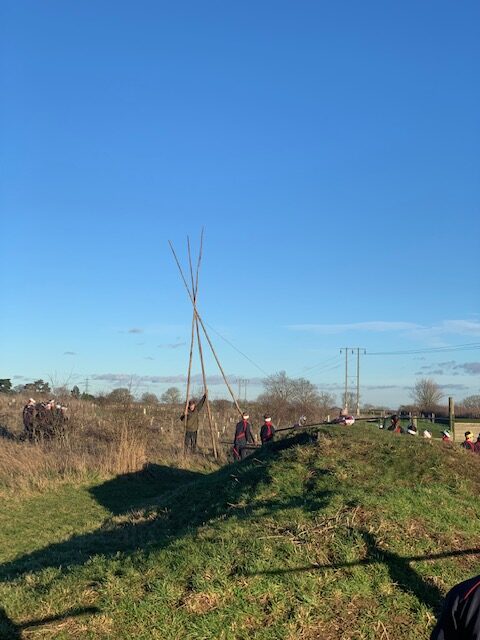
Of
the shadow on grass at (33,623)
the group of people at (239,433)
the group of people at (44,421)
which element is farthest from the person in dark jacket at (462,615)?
the group of people at (44,421)

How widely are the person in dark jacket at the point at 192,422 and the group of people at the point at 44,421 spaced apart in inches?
136

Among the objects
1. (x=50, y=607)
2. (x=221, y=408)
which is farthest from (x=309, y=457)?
(x=221, y=408)

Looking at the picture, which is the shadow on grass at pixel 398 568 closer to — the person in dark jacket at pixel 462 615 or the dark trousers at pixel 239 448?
the person in dark jacket at pixel 462 615

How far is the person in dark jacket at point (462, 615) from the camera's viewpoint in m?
2.45

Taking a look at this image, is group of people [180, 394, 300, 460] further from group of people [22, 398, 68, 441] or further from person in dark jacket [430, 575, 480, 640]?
person in dark jacket [430, 575, 480, 640]

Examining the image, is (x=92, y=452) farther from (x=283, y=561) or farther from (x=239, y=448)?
(x=283, y=561)

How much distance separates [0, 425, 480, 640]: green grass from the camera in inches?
179

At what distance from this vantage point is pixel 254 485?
8.06 m

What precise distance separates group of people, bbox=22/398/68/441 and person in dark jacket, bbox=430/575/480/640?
618 inches

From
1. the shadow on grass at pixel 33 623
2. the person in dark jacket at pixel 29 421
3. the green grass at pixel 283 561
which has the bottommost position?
the shadow on grass at pixel 33 623

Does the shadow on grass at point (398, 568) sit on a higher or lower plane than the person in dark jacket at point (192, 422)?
lower

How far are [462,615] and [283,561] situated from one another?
114 inches

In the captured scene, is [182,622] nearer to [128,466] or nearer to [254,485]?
[254,485]

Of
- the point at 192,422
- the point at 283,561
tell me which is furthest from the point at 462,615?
the point at 192,422
